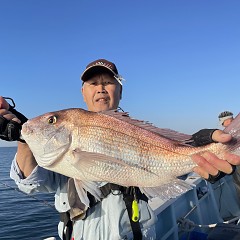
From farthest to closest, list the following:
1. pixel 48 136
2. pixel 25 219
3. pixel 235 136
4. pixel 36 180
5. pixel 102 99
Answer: pixel 25 219, pixel 102 99, pixel 36 180, pixel 48 136, pixel 235 136

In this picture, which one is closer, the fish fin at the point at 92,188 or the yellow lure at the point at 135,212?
the fish fin at the point at 92,188

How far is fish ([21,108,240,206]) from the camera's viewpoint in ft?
8.61

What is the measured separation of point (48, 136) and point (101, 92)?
0.91m

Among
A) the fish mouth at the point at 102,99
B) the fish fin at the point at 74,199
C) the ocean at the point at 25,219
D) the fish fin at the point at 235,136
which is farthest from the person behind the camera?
the ocean at the point at 25,219

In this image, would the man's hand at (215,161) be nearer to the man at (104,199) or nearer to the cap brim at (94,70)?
the man at (104,199)

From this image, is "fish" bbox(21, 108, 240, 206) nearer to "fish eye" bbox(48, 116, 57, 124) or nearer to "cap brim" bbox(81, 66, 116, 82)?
"fish eye" bbox(48, 116, 57, 124)

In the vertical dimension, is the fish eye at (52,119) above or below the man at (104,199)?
above

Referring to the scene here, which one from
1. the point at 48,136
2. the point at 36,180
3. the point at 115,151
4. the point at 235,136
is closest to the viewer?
the point at 235,136

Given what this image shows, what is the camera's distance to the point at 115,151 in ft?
8.77

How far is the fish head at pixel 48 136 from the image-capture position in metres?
A: 2.69

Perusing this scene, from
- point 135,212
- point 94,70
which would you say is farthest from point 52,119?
point 135,212

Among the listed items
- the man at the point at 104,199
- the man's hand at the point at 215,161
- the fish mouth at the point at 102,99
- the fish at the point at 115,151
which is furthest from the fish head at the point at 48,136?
the man's hand at the point at 215,161

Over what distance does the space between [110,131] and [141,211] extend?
0.97 metres

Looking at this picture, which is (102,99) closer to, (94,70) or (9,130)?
(94,70)
